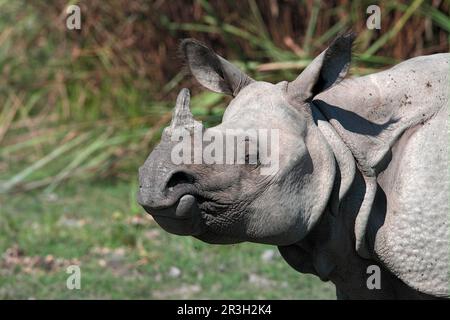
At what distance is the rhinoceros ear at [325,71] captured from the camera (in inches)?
137

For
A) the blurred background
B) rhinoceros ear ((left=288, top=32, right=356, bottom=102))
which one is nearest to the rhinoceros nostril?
→ rhinoceros ear ((left=288, top=32, right=356, bottom=102))

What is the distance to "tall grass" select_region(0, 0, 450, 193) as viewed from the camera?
8.17 metres

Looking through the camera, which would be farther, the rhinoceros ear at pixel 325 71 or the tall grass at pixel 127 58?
the tall grass at pixel 127 58

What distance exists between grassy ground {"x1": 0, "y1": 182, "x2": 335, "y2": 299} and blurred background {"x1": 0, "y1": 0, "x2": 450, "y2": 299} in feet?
0.05

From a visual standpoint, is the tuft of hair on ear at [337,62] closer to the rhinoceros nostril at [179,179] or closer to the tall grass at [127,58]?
the rhinoceros nostril at [179,179]

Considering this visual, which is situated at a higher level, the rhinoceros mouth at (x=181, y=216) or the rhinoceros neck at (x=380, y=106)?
the rhinoceros neck at (x=380, y=106)

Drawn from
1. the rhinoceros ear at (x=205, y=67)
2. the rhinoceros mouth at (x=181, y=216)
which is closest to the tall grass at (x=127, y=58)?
the rhinoceros ear at (x=205, y=67)

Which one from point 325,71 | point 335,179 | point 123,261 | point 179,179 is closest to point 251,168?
point 179,179

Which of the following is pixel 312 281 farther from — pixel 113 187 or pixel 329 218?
pixel 113 187

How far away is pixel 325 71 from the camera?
11.5 ft

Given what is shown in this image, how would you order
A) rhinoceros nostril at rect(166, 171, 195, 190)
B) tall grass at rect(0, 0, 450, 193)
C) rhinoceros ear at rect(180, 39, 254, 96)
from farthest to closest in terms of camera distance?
tall grass at rect(0, 0, 450, 193) → rhinoceros ear at rect(180, 39, 254, 96) → rhinoceros nostril at rect(166, 171, 195, 190)

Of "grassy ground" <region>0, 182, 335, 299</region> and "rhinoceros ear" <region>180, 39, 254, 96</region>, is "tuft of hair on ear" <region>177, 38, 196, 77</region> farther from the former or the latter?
"grassy ground" <region>0, 182, 335, 299</region>

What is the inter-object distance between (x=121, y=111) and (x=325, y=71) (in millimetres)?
6113

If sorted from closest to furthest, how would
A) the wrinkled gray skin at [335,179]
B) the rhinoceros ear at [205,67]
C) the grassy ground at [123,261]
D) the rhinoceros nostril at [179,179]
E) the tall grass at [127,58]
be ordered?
the rhinoceros nostril at [179,179]
the wrinkled gray skin at [335,179]
the rhinoceros ear at [205,67]
the grassy ground at [123,261]
the tall grass at [127,58]
